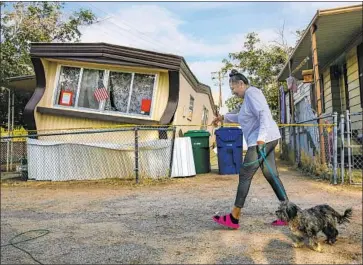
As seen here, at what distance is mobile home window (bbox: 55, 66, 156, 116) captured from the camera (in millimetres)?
11023

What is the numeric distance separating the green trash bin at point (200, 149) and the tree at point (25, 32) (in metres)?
7.05

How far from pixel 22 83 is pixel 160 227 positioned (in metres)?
11.2

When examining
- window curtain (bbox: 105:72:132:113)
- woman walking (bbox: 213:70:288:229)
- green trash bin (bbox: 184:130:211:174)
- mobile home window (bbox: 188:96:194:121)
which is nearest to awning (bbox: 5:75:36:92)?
window curtain (bbox: 105:72:132:113)

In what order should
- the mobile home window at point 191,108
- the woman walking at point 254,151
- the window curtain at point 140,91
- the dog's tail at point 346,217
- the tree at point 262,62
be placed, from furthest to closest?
the tree at point 262,62
the mobile home window at point 191,108
the window curtain at point 140,91
the woman walking at point 254,151
the dog's tail at point 346,217

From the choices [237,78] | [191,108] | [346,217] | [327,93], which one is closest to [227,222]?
[346,217]

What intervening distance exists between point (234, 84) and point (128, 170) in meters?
5.67

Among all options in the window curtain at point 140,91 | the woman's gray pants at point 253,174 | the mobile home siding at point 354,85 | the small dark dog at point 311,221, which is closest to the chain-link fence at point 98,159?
the window curtain at point 140,91

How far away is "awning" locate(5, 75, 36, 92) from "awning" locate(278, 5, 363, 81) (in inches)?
342

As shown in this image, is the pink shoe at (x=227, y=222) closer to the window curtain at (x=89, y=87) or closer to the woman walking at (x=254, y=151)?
the woman walking at (x=254, y=151)

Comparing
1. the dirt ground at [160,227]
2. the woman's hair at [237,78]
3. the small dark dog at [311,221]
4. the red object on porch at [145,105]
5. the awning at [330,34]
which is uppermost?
the awning at [330,34]

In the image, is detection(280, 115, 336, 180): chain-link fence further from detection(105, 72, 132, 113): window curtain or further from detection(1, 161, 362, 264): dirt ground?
detection(105, 72, 132, 113): window curtain

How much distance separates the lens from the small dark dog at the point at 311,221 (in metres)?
3.71

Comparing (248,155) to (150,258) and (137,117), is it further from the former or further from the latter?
(137,117)

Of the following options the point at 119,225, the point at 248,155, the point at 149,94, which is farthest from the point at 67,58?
the point at 248,155
